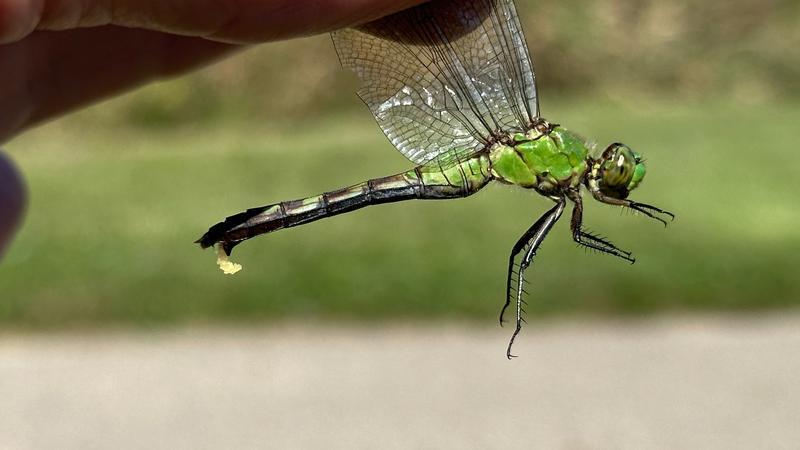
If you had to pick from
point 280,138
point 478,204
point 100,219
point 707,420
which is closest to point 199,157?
point 280,138

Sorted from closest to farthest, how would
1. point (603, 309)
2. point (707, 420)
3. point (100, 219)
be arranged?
point (707, 420), point (603, 309), point (100, 219)

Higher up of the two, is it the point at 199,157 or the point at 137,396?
the point at 199,157

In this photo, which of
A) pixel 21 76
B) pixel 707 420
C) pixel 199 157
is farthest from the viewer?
pixel 199 157

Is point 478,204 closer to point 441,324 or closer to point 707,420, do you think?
point 441,324

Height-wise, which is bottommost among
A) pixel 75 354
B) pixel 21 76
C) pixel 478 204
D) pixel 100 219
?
pixel 21 76

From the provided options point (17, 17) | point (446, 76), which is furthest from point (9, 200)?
point (17, 17)

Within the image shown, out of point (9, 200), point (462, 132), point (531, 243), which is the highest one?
point (9, 200)

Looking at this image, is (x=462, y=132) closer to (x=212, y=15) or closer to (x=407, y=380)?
(x=212, y=15)

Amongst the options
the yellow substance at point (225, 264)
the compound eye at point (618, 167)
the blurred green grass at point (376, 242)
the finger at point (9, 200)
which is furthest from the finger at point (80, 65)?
the blurred green grass at point (376, 242)
